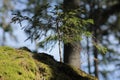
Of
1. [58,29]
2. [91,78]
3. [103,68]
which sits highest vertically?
[58,29]

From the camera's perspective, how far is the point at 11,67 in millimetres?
4969

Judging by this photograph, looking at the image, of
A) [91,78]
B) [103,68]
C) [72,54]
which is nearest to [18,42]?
[103,68]

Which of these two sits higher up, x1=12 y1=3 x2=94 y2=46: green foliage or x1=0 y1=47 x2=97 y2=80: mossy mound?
x1=12 y1=3 x2=94 y2=46: green foliage

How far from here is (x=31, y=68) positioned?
5.25m

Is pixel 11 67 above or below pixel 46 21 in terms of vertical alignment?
below

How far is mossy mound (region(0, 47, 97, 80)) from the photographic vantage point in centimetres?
494

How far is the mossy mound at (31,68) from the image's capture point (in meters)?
4.94

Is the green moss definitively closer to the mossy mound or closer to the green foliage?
the mossy mound

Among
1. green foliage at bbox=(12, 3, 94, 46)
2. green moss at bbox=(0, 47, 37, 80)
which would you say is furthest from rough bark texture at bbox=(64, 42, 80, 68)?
green moss at bbox=(0, 47, 37, 80)

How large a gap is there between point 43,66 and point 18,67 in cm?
54

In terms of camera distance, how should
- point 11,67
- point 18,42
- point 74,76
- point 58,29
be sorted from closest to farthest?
point 11,67 → point 74,76 → point 58,29 → point 18,42

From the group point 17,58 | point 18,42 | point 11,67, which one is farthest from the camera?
point 18,42

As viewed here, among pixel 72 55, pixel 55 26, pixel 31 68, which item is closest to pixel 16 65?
pixel 31 68

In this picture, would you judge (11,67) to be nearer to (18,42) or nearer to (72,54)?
(72,54)
